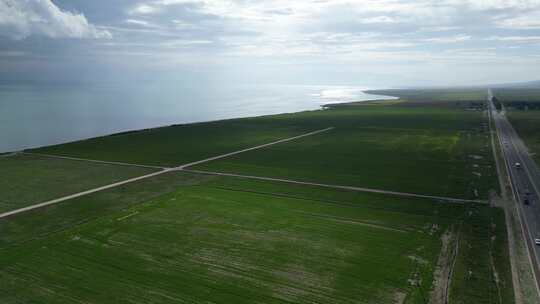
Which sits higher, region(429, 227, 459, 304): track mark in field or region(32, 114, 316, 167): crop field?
region(32, 114, 316, 167): crop field

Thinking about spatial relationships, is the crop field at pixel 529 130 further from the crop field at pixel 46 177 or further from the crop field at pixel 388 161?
the crop field at pixel 46 177

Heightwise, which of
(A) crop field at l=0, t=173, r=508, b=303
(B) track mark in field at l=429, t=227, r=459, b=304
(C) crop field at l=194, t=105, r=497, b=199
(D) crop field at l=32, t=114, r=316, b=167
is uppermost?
(D) crop field at l=32, t=114, r=316, b=167

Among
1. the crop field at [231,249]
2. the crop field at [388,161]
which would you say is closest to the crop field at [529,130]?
the crop field at [388,161]

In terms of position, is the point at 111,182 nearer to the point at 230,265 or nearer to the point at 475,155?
the point at 230,265

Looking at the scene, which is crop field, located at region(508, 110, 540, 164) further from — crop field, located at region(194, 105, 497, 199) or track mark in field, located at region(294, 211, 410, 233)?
track mark in field, located at region(294, 211, 410, 233)

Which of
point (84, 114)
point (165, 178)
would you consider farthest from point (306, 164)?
point (84, 114)

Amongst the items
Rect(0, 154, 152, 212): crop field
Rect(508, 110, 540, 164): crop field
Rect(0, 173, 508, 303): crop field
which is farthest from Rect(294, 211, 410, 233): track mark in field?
Rect(508, 110, 540, 164): crop field
